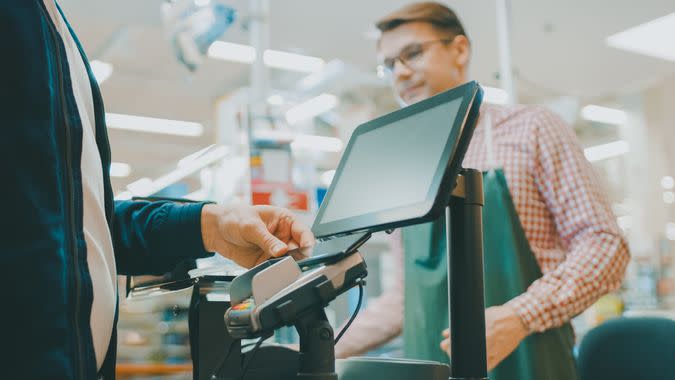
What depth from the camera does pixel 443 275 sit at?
1487 millimetres

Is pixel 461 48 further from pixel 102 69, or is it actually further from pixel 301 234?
pixel 102 69

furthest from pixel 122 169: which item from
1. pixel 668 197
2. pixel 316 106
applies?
pixel 668 197

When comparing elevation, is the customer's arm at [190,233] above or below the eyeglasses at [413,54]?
below

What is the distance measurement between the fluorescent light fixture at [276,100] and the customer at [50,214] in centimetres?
201

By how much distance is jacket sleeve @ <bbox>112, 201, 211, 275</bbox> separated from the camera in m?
1.00

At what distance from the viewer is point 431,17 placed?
178 cm

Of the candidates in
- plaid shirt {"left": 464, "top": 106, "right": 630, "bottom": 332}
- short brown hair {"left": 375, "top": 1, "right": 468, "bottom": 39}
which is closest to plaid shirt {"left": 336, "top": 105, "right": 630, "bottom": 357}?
plaid shirt {"left": 464, "top": 106, "right": 630, "bottom": 332}

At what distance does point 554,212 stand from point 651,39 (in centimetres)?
563

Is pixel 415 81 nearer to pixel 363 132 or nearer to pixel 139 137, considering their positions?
pixel 363 132

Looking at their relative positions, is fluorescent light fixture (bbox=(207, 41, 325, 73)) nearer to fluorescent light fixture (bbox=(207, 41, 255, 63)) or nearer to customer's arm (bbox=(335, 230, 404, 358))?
fluorescent light fixture (bbox=(207, 41, 255, 63))

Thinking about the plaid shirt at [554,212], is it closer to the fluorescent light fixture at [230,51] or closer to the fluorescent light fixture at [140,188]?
the fluorescent light fixture at [140,188]

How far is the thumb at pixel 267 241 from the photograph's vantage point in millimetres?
864

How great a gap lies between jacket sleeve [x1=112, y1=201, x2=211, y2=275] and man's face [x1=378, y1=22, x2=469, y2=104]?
0.89 meters

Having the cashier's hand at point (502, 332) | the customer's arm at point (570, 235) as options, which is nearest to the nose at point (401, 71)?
the customer's arm at point (570, 235)
